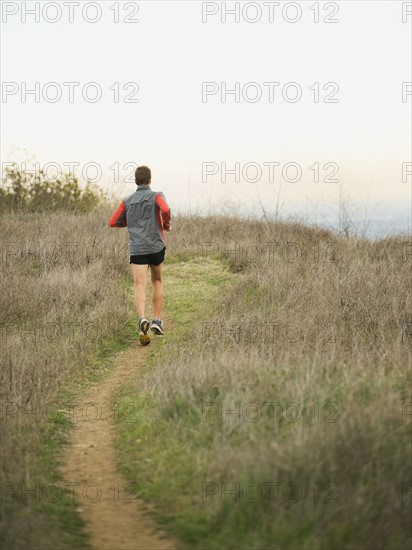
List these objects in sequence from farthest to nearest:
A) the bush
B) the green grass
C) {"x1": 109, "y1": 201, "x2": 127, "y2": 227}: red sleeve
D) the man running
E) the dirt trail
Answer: the bush → {"x1": 109, "y1": 201, "x2": 127, "y2": 227}: red sleeve → the man running → the dirt trail → the green grass

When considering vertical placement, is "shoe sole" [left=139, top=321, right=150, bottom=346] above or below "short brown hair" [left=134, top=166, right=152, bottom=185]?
below

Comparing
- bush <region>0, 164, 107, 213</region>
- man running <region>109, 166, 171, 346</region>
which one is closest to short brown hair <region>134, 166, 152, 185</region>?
man running <region>109, 166, 171, 346</region>

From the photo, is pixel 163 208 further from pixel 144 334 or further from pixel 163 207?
pixel 144 334

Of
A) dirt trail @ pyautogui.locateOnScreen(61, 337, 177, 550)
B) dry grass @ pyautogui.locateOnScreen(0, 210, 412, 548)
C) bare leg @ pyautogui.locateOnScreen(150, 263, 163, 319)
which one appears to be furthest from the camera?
bare leg @ pyautogui.locateOnScreen(150, 263, 163, 319)

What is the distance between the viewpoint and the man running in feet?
28.1

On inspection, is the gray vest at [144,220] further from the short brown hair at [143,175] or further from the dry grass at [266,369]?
the dry grass at [266,369]

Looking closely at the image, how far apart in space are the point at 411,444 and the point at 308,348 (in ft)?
7.65

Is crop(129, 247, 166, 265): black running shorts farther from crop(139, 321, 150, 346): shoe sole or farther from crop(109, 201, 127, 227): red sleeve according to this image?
crop(139, 321, 150, 346): shoe sole

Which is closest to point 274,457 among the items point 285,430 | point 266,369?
point 285,430

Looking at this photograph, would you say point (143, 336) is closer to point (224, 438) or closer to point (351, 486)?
point (224, 438)

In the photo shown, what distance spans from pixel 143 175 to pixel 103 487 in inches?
188

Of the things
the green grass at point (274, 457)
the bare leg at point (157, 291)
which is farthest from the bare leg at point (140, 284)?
the green grass at point (274, 457)

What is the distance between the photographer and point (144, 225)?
8.66 metres

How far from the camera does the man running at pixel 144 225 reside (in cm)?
858
